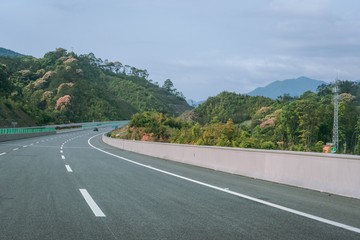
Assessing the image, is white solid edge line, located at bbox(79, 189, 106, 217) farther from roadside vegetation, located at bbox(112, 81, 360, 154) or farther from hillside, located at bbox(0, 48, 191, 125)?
hillside, located at bbox(0, 48, 191, 125)

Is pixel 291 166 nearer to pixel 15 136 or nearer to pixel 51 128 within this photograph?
pixel 15 136

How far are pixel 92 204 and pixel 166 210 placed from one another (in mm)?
1564

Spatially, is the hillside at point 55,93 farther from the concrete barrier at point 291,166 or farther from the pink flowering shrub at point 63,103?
the concrete barrier at point 291,166

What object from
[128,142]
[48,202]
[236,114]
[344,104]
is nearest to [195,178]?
[48,202]

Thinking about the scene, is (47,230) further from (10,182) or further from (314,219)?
(10,182)

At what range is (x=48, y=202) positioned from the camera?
924 centimetres

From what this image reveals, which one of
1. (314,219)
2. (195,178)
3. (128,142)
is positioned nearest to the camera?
(314,219)

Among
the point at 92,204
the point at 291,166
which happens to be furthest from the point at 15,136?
the point at 92,204

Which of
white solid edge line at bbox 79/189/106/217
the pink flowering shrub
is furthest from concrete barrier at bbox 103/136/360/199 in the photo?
the pink flowering shrub

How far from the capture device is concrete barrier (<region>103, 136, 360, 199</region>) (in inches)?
424

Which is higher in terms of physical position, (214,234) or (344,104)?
(344,104)

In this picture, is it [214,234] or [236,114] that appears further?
[236,114]

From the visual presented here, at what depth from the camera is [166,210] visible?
862 cm

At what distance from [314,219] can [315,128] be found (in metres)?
65.8
